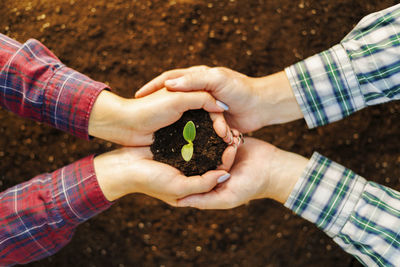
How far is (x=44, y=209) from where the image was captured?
3.63ft

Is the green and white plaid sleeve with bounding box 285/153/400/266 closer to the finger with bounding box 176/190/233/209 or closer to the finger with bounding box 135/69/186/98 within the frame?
the finger with bounding box 176/190/233/209

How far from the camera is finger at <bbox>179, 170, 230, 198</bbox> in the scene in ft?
3.52

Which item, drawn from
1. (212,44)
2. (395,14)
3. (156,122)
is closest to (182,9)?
(212,44)

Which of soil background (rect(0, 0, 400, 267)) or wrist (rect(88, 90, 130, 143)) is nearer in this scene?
wrist (rect(88, 90, 130, 143))

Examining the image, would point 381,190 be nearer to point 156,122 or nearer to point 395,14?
point 395,14

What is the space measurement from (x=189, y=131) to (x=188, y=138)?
22 millimetres

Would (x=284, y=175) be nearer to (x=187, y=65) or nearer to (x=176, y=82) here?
(x=176, y=82)

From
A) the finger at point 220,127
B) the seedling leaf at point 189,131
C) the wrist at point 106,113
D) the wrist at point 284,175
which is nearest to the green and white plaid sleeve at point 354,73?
the wrist at point 284,175

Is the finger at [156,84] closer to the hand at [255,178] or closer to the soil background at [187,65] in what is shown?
the soil background at [187,65]

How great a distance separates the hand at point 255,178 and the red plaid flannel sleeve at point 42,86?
44 centimetres

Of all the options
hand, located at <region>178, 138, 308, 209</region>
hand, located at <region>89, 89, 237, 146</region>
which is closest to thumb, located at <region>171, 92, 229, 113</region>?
hand, located at <region>89, 89, 237, 146</region>

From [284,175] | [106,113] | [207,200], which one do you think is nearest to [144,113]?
[106,113]

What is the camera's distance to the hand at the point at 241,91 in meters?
1.10

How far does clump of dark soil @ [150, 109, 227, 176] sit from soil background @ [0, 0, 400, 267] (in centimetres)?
34
